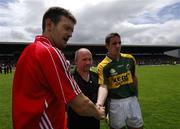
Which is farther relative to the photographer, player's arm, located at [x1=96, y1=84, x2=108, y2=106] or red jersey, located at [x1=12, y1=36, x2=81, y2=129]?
player's arm, located at [x1=96, y1=84, x2=108, y2=106]

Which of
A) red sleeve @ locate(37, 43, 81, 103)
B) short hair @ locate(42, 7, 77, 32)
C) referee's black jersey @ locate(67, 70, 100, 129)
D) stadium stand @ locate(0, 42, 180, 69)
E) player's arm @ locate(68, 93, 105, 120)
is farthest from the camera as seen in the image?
stadium stand @ locate(0, 42, 180, 69)

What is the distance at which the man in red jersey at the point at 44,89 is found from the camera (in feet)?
8.76

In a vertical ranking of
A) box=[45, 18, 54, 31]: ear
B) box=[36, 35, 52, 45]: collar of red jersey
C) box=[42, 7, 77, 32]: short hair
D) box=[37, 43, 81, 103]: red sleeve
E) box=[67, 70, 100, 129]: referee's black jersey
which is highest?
box=[42, 7, 77, 32]: short hair

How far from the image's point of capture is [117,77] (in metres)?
5.30

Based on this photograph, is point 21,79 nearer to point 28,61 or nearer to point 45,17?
point 28,61

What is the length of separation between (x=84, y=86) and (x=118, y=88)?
53 cm

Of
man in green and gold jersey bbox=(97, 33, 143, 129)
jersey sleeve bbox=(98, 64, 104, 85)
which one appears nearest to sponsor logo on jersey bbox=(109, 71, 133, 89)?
man in green and gold jersey bbox=(97, 33, 143, 129)

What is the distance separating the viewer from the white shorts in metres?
5.25

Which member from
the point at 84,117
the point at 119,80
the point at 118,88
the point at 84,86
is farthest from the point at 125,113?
the point at 84,86

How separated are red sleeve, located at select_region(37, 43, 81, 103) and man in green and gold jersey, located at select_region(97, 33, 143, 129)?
2.47m

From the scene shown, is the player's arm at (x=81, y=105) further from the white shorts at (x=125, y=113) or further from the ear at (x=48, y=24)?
the white shorts at (x=125, y=113)

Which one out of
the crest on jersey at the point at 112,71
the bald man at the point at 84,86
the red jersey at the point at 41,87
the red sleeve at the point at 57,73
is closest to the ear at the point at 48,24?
the red jersey at the point at 41,87

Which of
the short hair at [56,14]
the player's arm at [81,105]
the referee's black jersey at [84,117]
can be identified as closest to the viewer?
the player's arm at [81,105]

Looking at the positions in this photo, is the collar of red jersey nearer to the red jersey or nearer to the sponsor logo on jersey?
the red jersey
